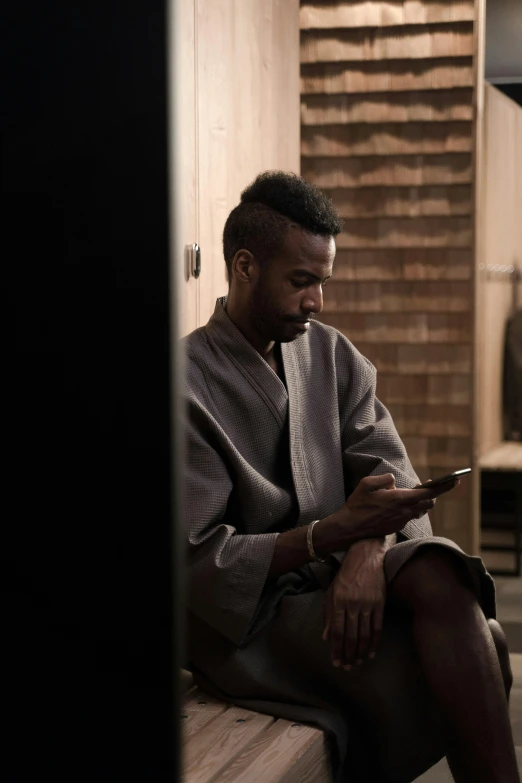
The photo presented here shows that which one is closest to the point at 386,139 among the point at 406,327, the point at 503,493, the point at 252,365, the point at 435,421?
the point at 406,327

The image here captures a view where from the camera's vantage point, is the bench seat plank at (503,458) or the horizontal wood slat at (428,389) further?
the bench seat plank at (503,458)

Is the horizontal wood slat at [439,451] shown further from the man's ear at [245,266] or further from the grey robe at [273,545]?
the man's ear at [245,266]

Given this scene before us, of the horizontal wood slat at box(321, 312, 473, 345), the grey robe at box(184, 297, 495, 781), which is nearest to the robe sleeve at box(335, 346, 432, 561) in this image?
the grey robe at box(184, 297, 495, 781)

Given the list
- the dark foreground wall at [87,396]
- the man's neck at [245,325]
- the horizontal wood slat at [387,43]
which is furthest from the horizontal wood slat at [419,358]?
the dark foreground wall at [87,396]

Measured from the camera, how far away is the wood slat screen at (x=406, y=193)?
343 centimetres

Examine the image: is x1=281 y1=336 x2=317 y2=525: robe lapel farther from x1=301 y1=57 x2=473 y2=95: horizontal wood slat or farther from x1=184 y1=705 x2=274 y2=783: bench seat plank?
x1=301 y1=57 x2=473 y2=95: horizontal wood slat

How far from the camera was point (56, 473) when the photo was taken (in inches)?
11.7

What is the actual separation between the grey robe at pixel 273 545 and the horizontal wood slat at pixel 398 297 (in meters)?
1.66

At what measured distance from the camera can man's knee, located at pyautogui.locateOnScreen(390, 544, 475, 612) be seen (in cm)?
157

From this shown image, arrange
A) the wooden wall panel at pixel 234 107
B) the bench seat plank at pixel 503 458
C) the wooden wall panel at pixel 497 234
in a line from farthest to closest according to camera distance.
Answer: the wooden wall panel at pixel 497 234 < the bench seat plank at pixel 503 458 < the wooden wall panel at pixel 234 107

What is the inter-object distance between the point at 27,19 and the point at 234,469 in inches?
58.3

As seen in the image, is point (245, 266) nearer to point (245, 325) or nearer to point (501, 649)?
point (245, 325)

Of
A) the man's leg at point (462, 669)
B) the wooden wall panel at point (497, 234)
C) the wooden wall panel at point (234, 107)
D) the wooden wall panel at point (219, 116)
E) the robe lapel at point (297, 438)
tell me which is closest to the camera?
the man's leg at point (462, 669)

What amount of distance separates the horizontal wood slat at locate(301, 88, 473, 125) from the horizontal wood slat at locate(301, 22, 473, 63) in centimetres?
12
